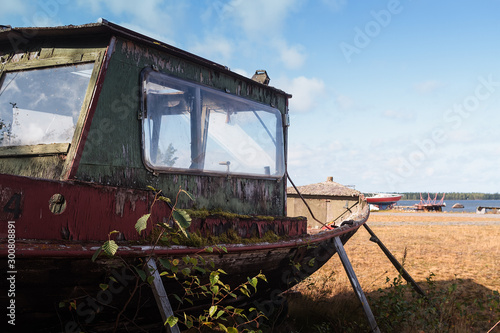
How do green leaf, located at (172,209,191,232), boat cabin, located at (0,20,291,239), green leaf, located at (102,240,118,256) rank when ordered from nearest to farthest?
green leaf, located at (102,240,118,256), boat cabin, located at (0,20,291,239), green leaf, located at (172,209,191,232)

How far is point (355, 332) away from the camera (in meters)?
5.10

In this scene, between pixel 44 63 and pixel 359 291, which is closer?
pixel 44 63

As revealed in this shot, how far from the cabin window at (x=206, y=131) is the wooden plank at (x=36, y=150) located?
0.65 meters

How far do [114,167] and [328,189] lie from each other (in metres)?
9.03

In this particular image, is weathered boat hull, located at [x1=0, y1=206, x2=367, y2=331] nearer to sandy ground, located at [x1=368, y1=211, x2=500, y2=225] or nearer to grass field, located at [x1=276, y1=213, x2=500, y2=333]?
grass field, located at [x1=276, y1=213, x2=500, y2=333]

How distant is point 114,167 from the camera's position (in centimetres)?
315

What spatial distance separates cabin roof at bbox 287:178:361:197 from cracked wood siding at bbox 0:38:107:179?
8745mm

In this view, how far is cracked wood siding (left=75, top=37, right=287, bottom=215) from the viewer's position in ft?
10.0

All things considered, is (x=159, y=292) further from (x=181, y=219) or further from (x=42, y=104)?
(x=42, y=104)

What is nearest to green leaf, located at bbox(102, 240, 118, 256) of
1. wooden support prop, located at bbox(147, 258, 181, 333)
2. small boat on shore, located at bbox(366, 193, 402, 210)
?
wooden support prop, located at bbox(147, 258, 181, 333)


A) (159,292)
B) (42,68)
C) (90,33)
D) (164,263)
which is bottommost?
(159,292)

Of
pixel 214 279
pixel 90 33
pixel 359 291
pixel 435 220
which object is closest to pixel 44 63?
pixel 90 33

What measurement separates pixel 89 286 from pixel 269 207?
251 centimetres

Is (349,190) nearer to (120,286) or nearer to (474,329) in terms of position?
(474,329)
